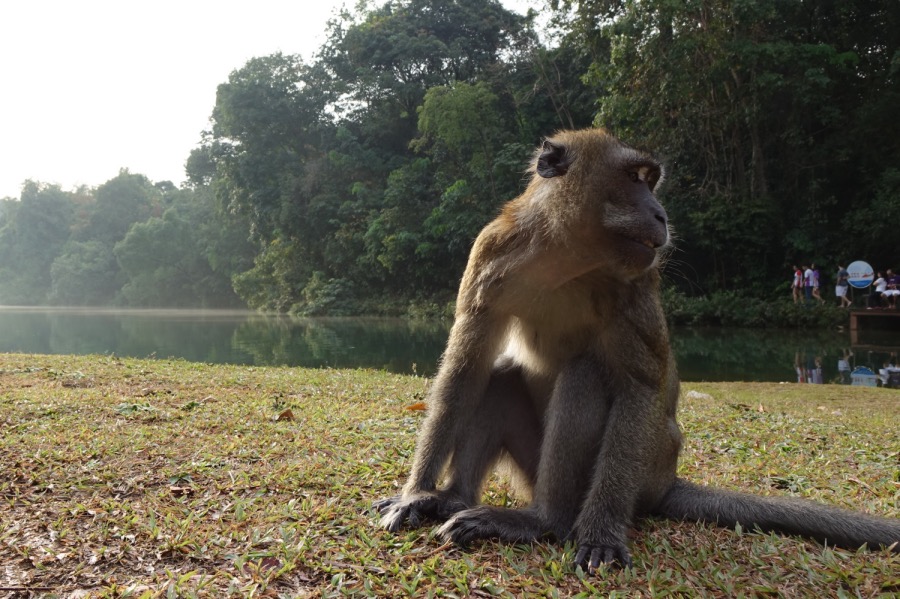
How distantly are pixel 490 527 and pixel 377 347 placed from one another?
58.2 ft

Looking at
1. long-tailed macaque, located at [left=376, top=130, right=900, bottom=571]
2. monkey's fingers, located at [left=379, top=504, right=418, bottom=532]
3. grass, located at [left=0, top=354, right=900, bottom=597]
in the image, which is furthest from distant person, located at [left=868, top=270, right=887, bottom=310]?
monkey's fingers, located at [left=379, top=504, right=418, bottom=532]

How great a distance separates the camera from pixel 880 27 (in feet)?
82.8

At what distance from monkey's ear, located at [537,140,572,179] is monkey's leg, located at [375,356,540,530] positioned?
0.94m

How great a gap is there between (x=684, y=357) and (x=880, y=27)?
17.5 metres

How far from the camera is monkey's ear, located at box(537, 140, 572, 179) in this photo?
124 inches

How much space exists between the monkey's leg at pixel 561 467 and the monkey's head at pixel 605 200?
1.63 feet

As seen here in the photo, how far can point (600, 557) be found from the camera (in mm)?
2734

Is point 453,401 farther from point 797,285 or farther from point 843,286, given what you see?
point 797,285

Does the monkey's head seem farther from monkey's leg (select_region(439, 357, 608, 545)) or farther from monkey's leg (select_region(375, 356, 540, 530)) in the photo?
monkey's leg (select_region(375, 356, 540, 530))

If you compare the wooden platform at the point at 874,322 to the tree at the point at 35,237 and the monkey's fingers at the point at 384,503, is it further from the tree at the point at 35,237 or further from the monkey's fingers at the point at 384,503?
the tree at the point at 35,237

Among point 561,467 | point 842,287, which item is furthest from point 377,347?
point 561,467

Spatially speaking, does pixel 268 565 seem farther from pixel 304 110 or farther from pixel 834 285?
pixel 304 110

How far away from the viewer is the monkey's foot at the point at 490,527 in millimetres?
2895

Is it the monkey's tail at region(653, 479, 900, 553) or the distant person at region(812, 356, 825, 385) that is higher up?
the monkey's tail at region(653, 479, 900, 553)
